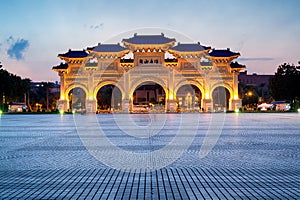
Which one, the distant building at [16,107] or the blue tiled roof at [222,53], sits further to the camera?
the distant building at [16,107]

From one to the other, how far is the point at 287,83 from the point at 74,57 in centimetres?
3125

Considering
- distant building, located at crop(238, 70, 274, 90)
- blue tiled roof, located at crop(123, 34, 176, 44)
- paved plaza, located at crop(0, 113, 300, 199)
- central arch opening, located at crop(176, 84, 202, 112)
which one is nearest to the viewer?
paved plaza, located at crop(0, 113, 300, 199)

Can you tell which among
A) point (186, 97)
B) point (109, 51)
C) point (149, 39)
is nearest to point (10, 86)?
point (109, 51)

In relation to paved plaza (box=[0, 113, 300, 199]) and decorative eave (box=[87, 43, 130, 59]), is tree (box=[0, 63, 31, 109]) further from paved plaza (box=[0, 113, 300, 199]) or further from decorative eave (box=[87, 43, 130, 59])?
paved plaza (box=[0, 113, 300, 199])

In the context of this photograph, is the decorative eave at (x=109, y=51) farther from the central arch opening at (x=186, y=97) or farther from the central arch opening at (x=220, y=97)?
the central arch opening at (x=220, y=97)

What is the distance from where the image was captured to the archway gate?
44.7m

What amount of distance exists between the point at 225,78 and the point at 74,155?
4111 centimetres

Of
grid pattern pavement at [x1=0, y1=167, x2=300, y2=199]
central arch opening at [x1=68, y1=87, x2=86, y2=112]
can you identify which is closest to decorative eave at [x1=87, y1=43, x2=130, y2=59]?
central arch opening at [x1=68, y1=87, x2=86, y2=112]

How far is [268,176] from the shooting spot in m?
5.61

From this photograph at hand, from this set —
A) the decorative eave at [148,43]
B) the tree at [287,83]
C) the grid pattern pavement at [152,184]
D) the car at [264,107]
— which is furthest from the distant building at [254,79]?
the grid pattern pavement at [152,184]

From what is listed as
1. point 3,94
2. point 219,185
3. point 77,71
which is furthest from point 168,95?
point 219,185

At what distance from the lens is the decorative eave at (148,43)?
145 feet

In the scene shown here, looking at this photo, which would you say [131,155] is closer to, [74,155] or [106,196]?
[74,155]

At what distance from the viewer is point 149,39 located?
45469 millimetres
